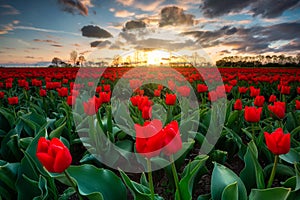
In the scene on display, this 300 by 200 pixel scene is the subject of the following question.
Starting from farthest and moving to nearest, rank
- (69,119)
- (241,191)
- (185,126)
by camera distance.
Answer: (69,119) < (185,126) < (241,191)

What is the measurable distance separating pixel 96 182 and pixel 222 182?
2.37ft

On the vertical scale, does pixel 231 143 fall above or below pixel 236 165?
above

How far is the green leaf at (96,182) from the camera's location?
1.50 metres

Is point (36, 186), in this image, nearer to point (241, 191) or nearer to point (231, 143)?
point (241, 191)

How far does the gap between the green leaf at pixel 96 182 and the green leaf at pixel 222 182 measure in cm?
54

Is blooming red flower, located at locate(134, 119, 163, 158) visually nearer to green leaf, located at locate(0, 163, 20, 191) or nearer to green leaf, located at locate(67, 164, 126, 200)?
green leaf, located at locate(67, 164, 126, 200)

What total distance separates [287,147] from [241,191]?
14.1 inches

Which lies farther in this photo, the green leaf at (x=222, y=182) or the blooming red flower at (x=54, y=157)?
the green leaf at (x=222, y=182)

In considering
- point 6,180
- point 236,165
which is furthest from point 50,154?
point 236,165

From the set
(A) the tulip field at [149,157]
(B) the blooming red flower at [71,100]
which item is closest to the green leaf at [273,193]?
(A) the tulip field at [149,157]

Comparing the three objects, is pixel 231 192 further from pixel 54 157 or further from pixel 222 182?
pixel 54 157

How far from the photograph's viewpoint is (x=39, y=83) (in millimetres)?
5746

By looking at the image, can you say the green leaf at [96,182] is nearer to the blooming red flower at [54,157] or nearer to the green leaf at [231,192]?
the blooming red flower at [54,157]

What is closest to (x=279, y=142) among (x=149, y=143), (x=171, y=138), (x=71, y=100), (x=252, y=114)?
(x=171, y=138)
